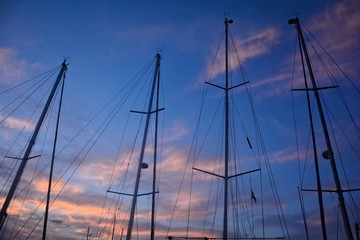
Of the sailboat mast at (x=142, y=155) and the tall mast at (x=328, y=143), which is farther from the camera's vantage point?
the sailboat mast at (x=142, y=155)

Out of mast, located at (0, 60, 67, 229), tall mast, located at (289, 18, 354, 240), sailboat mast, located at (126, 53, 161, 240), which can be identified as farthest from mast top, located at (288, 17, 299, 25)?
mast, located at (0, 60, 67, 229)

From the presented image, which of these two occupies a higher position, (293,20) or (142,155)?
(293,20)

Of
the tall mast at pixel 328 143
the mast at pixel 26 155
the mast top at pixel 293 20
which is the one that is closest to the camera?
the tall mast at pixel 328 143

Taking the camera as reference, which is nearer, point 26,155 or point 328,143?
point 328,143

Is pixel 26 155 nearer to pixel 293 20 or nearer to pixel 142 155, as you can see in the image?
pixel 142 155

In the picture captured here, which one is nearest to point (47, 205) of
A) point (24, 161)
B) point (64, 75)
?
point (24, 161)

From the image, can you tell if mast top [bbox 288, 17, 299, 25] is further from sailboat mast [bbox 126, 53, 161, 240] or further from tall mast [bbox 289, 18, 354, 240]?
sailboat mast [bbox 126, 53, 161, 240]

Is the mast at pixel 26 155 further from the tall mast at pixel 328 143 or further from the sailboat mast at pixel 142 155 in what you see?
the tall mast at pixel 328 143

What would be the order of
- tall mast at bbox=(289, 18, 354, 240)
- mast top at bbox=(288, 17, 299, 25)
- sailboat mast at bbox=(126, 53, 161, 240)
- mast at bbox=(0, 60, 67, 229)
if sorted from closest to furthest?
tall mast at bbox=(289, 18, 354, 240)
mast at bbox=(0, 60, 67, 229)
sailboat mast at bbox=(126, 53, 161, 240)
mast top at bbox=(288, 17, 299, 25)

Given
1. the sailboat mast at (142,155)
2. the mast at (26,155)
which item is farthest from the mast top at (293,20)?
the mast at (26,155)

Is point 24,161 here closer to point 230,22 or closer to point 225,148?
point 225,148

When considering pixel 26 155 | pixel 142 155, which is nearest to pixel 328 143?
pixel 142 155

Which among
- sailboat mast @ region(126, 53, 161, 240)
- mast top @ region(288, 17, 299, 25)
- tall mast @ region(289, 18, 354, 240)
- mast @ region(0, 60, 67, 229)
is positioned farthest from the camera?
mast top @ region(288, 17, 299, 25)

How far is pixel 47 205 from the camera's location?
72.4ft
